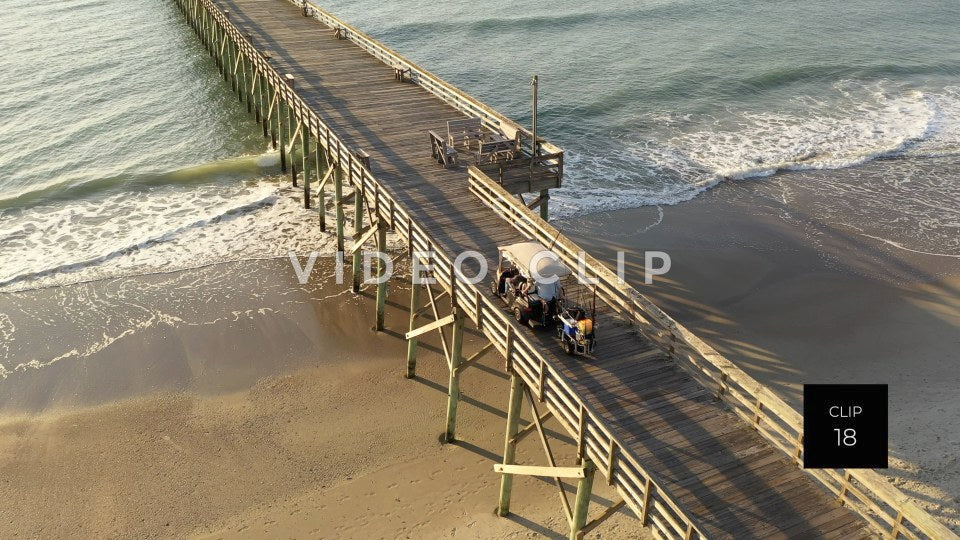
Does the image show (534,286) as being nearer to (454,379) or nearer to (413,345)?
(454,379)

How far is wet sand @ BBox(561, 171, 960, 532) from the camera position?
14781 millimetres

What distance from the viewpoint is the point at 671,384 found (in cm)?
1161

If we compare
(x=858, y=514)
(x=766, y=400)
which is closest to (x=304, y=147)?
(x=766, y=400)

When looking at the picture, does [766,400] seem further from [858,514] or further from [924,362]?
[924,362]

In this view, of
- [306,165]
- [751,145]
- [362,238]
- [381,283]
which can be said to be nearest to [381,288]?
[381,283]

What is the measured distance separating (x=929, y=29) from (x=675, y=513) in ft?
150

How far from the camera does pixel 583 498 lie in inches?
436

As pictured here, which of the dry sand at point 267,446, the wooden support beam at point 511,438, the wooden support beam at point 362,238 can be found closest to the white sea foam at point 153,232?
the wooden support beam at point 362,238

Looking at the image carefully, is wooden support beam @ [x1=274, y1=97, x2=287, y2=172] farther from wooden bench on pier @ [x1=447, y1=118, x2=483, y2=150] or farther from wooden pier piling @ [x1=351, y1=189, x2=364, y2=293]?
wooden bench on pier @ [x1=447, y1=118, x2=483, y2=150]

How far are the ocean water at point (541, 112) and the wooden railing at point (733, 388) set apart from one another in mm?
9904

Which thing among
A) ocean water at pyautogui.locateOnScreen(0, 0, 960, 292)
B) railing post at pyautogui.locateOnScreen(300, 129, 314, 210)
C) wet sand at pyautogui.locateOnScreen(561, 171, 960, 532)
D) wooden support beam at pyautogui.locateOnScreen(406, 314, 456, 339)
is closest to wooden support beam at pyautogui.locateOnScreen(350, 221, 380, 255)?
wooden support beam at pyautogui.locateOnScreen(406, 314, 456, 339)

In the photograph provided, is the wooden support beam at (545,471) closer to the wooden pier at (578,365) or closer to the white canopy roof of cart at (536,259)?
the wooden pier at (578,365)

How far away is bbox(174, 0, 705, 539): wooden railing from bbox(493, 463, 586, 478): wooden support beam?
49 cm

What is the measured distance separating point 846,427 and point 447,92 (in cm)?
1515
